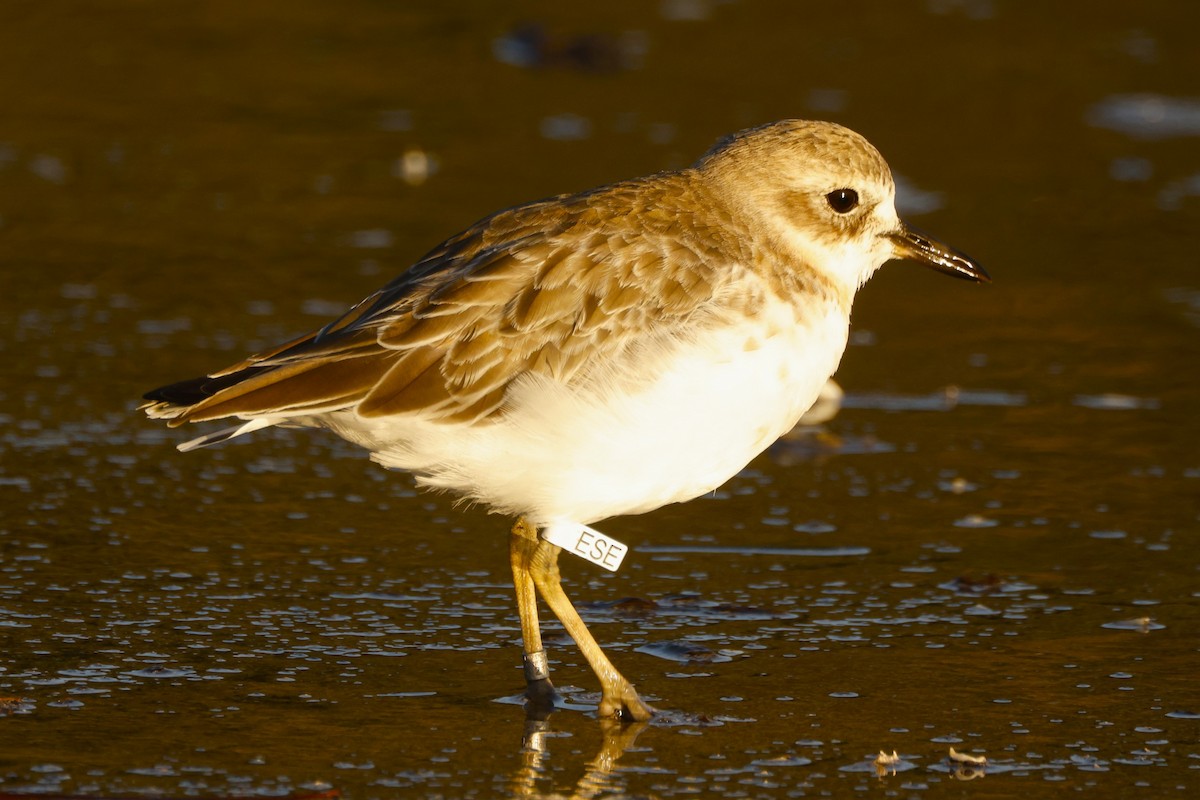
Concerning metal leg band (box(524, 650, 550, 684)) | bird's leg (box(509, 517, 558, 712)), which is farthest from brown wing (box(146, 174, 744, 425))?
metal leg band (box(524, 650, 550, 684))

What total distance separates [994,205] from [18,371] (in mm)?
5410

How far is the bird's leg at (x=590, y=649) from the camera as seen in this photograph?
4.84 meters

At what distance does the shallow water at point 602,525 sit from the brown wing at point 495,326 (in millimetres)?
738

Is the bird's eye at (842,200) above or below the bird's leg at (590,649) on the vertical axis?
above

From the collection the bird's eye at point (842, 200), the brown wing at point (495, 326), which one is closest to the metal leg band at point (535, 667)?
the brown wing at point (495, 326)

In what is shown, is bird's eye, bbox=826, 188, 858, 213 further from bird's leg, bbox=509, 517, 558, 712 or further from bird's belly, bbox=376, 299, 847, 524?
bird's leg, bbox=509, 517, 558, 712

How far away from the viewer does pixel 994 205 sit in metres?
10.4

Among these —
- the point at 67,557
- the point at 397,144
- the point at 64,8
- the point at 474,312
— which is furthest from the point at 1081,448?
the point at 64,8

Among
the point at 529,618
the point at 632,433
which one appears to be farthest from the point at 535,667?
the point at 632,433

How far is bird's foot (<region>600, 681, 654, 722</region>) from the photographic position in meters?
4.81

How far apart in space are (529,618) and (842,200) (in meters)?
1.54

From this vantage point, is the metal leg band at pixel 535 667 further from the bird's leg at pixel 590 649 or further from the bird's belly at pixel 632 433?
the bird's belly at pixel 632 433

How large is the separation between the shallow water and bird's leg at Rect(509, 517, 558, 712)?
0.11m

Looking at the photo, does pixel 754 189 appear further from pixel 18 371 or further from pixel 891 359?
pixel 18 371
